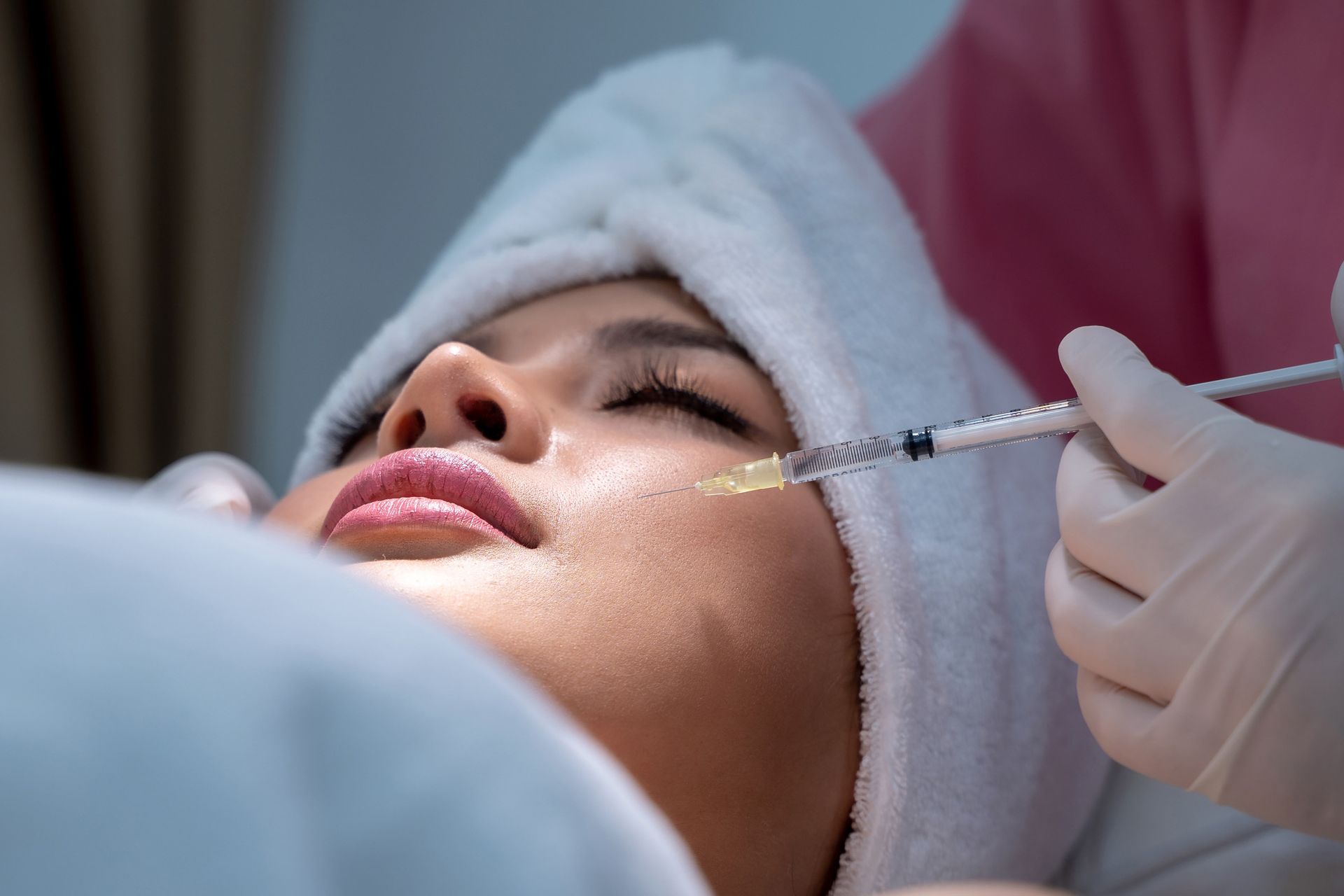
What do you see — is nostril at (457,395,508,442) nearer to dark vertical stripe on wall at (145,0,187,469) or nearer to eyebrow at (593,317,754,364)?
eyebrow at (593,317,754,364)

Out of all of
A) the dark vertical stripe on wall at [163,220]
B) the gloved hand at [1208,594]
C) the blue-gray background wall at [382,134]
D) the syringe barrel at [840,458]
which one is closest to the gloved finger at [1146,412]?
the gloved hand at [1208,594]

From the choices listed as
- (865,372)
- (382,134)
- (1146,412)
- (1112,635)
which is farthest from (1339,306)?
(382,134)

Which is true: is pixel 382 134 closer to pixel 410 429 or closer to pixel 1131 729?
pixel 410 429

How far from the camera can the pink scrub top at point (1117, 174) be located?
1.10 meters

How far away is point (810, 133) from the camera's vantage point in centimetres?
107

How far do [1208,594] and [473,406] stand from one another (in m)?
0.50

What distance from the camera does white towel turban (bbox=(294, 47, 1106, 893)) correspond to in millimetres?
832

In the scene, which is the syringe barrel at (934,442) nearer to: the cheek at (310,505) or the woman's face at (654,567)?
the woman's face at (654,567)

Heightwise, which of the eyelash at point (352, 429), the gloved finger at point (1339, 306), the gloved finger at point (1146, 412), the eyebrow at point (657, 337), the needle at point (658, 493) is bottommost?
the eyelash at point (352, 429)

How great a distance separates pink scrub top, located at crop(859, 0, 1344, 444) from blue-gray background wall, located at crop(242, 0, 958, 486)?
519 mm

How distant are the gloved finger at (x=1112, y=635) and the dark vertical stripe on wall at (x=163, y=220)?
1.51m

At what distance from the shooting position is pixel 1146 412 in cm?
65

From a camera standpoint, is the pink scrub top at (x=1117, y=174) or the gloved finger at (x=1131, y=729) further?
the pink scrub top at (x=1117, y=174)

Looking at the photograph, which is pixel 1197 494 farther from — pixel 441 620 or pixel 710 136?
pixel 710 136
